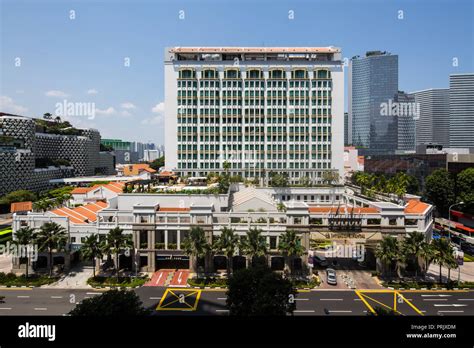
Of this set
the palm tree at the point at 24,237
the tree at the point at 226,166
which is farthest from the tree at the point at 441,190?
the palm tree at the point at 24,237

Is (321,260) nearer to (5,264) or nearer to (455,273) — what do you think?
(455,273)

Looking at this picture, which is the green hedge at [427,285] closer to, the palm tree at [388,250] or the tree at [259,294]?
the palm tree at [388,250]

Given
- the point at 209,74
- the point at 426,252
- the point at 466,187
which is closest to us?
the point at 426,252

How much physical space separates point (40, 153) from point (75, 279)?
12664cm

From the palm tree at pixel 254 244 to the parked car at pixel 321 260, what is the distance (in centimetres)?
1251

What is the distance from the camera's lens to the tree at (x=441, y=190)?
7875 centimetres

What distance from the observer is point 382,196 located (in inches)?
2662

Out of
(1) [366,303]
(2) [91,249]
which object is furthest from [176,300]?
(1) [366,303]

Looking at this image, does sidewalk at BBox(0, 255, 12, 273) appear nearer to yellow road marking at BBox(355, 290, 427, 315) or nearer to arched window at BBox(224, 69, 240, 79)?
yellow road marking at BBox(355, 290, 427, 315)

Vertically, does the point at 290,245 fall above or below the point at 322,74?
below

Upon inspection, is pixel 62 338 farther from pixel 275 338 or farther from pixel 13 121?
pixel 13 121

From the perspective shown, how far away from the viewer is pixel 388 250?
44.6 metres

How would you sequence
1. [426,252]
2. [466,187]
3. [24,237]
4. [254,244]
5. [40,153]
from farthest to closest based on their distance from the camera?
1. [40,153]
2. [466,187]
3. [24,237]
4. [254,244]
5. [426,252]

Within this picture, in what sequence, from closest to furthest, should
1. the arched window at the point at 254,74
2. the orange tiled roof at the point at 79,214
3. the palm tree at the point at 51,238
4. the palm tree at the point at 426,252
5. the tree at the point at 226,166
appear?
the palm tree at the point at 426,252 < the palm tree at the point at 51,238 < the orange tiled roof at the point at 79,214 < the tree at the point at 226,166 < the arched window at the point at 254,74
